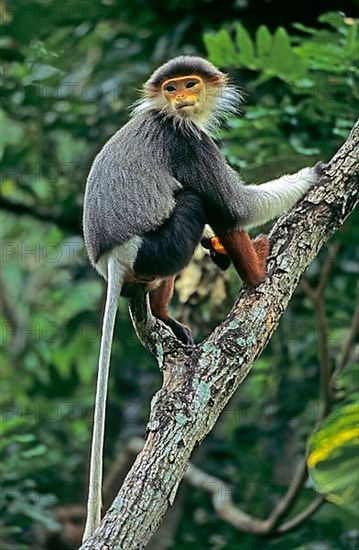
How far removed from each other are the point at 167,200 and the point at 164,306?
599 millimetres

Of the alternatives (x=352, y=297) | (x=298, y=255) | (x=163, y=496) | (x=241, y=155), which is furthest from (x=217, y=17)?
(x=163, y=496)

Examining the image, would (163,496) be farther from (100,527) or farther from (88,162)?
(88,162)

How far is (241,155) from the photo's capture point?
20.6 ft

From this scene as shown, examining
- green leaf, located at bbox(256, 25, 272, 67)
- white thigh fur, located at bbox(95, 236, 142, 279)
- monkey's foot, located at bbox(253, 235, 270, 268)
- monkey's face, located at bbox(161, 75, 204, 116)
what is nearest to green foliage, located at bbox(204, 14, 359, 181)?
green leaf, located at bbox(256, 25, 272, 67)

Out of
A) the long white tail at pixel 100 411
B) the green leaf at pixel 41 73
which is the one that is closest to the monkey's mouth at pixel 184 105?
the long white tail at pixel 100 411

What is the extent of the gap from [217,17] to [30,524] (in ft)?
12.4

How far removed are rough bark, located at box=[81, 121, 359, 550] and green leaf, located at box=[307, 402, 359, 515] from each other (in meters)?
0.89

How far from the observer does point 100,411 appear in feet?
12.6

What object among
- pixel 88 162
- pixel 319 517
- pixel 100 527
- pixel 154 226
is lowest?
pixel 100 527

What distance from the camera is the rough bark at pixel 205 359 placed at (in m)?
3.46

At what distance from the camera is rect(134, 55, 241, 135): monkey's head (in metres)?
4.96

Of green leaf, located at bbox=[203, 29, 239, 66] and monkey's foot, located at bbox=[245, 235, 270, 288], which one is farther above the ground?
green leaf, located at bbox=[203, 29, 239, 66]

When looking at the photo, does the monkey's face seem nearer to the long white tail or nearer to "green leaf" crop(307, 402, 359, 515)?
the long white tail

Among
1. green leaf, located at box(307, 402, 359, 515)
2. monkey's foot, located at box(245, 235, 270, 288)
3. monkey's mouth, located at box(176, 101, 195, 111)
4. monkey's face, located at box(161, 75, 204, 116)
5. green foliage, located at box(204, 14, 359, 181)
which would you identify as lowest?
green leaf, located at box(307, 402, 359, 515)
